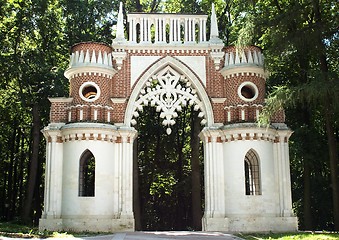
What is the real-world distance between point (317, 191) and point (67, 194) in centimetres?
1379

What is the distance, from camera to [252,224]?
16484 millimetres

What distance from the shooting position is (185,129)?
3133cm

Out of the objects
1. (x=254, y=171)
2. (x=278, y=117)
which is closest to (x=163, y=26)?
→ (x=278, y=117)

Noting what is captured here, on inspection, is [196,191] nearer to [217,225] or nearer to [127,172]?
[217,225]

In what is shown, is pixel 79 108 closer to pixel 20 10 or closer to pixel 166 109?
pixel 166 109

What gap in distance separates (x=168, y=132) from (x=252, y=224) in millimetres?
4567

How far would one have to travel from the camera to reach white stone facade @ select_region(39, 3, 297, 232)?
16688 mm

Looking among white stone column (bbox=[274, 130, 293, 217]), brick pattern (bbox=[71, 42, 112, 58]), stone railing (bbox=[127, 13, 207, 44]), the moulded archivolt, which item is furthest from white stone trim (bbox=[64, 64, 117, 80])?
white stone column (bbox=[274, 130, 293, 217])

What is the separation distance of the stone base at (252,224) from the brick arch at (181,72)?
372 cm

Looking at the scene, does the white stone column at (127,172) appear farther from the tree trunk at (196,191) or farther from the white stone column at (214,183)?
the tree trunk at (196,191)

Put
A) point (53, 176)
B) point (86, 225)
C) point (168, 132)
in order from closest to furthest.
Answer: point (86, 225) < point (53, 176) < point (168, 132)

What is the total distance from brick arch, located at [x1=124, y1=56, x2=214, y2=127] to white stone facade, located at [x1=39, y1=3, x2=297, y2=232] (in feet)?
0.13

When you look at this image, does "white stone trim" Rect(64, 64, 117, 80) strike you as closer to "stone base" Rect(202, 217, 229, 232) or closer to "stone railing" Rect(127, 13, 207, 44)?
"stone railing" Rect(127, 13, 207, 44)

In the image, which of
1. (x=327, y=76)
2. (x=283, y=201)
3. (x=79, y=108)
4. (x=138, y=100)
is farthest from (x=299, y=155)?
(x=79, y=108)
